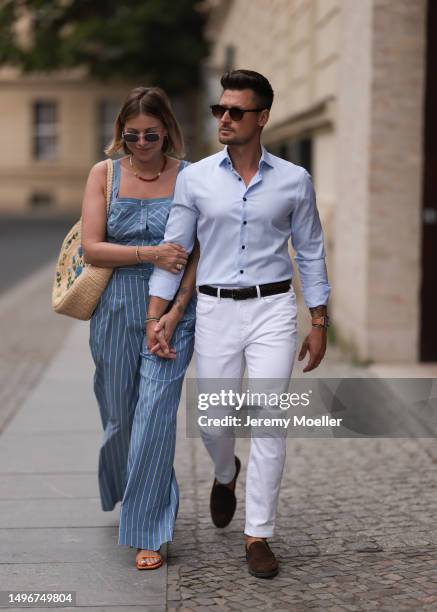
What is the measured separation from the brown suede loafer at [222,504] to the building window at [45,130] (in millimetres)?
38101

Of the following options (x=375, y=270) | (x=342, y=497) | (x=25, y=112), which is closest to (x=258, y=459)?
(x=342, y=497)

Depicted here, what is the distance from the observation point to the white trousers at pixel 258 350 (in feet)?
13.5

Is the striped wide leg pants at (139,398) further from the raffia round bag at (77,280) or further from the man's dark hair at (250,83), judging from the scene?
the man's dark hair at (250,83)

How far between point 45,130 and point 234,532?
38.6m

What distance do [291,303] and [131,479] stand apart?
0.87 m

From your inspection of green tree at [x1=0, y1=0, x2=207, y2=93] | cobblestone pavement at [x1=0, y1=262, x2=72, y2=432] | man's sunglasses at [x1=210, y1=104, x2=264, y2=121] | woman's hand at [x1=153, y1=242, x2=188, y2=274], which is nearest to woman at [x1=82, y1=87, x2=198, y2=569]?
woman's hand at [x1=153, y1=242, x2=188, y2=274]

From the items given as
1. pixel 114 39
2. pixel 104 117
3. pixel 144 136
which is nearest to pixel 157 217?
pixel 144 136

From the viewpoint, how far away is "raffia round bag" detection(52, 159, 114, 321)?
4277 millimetres

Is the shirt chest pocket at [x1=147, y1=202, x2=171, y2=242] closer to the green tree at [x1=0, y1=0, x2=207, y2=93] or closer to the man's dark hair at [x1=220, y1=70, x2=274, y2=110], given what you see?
the man's dark hair at [x1=220, y1=70, x2=274, y2=110]

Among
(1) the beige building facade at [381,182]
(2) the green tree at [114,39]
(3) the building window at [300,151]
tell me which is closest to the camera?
(1) the beige building facade at [381,182]

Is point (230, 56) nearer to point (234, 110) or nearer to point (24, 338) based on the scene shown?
point (24, 338)

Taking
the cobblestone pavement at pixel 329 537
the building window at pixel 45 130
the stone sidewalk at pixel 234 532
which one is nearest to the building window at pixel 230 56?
the stone sidewalk at pixel 234 532

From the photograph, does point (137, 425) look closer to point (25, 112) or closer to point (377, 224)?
point (377, 224)

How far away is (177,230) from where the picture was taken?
415 cm
